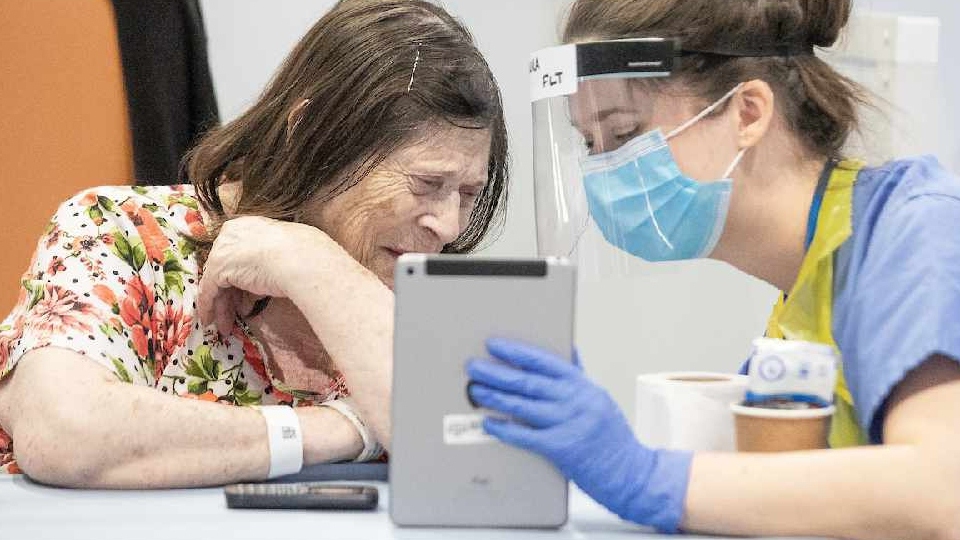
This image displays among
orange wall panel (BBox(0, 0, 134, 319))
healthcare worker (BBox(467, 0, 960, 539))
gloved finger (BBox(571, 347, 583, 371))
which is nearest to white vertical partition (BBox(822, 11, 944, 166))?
healthcare worker (BBox(467, 0, 960, 539))

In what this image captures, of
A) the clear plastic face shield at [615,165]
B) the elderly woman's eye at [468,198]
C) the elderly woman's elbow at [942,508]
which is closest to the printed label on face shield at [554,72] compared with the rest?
the clear plastic face shield at [615,165]

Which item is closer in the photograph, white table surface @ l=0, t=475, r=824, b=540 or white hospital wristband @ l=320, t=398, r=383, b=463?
white table surface @ l=0, t=475, r=824, b=540

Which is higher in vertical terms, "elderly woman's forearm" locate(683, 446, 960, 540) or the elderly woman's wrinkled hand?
the elderly woman's wrinkled hand

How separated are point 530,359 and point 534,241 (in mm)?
1736

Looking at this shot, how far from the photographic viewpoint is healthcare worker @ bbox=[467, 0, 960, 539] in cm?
97

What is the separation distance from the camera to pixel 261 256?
140cm

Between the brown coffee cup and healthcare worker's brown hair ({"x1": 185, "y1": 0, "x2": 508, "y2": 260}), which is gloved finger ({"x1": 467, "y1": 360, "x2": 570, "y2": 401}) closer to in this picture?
the brown coffee cup

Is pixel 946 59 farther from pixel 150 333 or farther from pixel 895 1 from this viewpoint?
pixel 150 333

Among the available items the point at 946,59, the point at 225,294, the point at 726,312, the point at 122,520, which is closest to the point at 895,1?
the point at 946,59

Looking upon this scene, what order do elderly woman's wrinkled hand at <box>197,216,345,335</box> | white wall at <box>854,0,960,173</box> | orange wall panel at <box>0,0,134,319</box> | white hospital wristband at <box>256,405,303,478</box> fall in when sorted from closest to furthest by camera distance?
white hospital wristband at <box>256,405,303,478</box> → elderly woman's wrinkled hand at <box>197,216,345,335</box> → orange wall panel at <box>0,0,134,319</box> → white wall at <box>854,0,960,173</box>

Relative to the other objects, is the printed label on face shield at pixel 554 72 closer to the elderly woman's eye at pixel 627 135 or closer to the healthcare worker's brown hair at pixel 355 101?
the elderly woman's eye at pixel 627 135

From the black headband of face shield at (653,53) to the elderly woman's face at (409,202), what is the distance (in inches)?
12.0

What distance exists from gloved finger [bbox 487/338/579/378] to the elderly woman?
33 cm

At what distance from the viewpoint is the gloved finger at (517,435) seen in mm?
975
